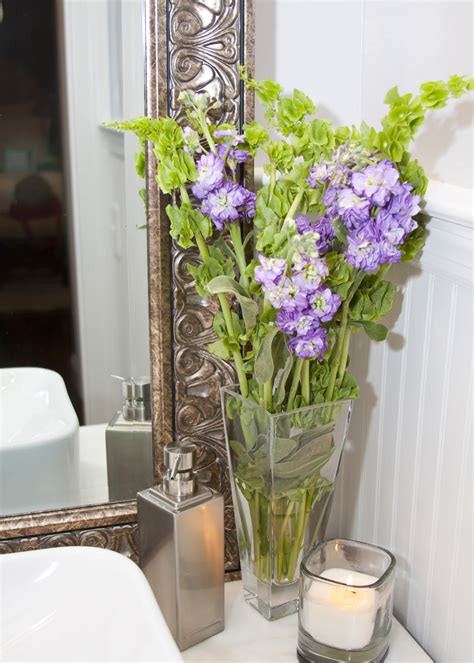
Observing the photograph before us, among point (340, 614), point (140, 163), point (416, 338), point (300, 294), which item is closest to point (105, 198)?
point (140, 163)

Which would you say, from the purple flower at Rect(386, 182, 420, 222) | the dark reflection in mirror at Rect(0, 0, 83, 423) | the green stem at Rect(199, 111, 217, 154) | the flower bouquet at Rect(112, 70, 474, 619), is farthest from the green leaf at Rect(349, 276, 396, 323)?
the dark reflection in mirror at Rect(0, 0, 83, 423)

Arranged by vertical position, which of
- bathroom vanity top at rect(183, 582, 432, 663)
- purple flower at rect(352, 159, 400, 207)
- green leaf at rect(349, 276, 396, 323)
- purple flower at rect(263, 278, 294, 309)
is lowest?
bathroom vanity top at rect(183, 582, 432, 663)

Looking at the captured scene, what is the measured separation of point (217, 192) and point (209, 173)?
0.02 m

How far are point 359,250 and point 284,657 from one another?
17.8 inches

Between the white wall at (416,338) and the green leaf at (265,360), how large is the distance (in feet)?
0.57

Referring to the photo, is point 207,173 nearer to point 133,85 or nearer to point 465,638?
point 133,85

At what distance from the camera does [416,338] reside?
88cm

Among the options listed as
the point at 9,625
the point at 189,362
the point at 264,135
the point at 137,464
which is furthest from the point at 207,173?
the point at 9,625

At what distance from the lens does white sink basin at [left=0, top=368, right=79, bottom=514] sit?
88cm

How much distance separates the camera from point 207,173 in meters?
0.78

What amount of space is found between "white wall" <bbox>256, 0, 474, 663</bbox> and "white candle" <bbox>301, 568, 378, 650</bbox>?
0.31ft

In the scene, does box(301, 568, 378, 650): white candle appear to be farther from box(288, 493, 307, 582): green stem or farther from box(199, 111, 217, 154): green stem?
box(199, 111, 217, 154): green stem

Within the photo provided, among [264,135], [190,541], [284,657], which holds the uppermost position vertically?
[264,135]

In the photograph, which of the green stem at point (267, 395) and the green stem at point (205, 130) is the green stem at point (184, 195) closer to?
the green stem at point (205, 130)
